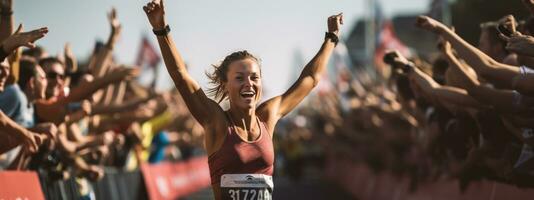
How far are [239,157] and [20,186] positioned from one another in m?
2.62

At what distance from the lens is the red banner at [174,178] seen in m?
19.8

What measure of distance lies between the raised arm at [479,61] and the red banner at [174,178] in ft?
33.0

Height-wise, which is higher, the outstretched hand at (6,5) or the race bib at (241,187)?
the outstretched hand at (6,5)

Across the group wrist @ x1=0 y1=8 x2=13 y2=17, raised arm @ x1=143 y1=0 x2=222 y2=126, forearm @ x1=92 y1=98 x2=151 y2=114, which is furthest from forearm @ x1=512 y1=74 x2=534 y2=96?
forearm @ x1=92 y1=98 x2=151 y2=114

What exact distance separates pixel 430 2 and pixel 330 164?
24657 mm

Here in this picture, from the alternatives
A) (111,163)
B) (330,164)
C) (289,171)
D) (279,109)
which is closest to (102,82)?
(279,109)

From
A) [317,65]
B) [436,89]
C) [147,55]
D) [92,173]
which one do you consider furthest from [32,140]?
[147,55]

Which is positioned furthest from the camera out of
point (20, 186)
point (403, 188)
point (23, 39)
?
point (403, 188)

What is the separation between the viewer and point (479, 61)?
28.5 feet

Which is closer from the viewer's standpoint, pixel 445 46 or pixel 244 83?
pixel 244 83

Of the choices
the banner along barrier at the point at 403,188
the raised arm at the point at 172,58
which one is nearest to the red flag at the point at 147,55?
the banner along barrier at the point at 403,188

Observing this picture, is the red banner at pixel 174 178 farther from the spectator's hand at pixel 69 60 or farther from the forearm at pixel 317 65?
the forearm at pixel 317 65

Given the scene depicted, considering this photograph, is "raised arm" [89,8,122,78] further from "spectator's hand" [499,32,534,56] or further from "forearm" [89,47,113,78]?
"spectator's hand" [499,32,534,56]

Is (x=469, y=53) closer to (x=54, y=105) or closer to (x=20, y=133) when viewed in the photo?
(x=20, y=133)
